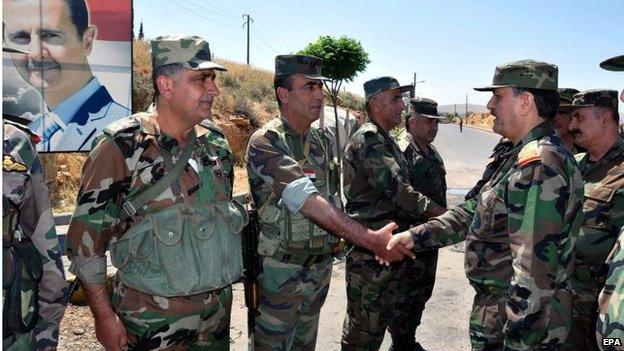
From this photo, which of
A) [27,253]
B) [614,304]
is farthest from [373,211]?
[27,253]

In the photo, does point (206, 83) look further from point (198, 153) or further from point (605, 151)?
point (605, 151)

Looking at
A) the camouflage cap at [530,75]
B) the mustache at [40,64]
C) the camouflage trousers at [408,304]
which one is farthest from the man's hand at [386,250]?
the mustache at [40,64]

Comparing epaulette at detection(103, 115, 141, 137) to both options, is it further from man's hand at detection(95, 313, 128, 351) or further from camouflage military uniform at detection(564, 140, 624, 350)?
camouflage military uniform at detection(564, 140, 624, 350)

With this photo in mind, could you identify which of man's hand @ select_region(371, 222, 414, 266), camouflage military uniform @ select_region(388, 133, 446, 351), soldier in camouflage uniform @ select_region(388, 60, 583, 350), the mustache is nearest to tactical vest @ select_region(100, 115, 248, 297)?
man's hand @ select_region(371, 222, 414, 266)

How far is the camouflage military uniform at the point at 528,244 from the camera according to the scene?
1.97 metres

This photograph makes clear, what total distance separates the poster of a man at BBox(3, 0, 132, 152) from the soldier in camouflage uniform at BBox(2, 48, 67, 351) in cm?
422

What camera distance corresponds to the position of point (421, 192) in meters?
4.47

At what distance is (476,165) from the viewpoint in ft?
63.9

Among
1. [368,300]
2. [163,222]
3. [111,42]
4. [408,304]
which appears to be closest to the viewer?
[163,222]

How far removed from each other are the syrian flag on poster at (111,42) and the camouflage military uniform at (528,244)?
5.26 metres

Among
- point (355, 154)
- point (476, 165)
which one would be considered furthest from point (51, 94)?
point (476, 165)

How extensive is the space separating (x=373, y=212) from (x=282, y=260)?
1069 mm

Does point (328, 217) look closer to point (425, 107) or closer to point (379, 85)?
point (379, 85)

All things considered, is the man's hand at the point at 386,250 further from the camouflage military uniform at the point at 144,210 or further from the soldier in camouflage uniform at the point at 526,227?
the camouflage military uniform at the point at 144,210
